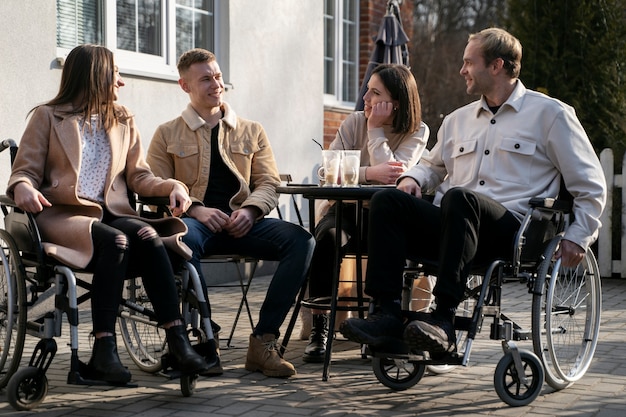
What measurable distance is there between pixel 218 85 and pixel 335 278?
1199 mm

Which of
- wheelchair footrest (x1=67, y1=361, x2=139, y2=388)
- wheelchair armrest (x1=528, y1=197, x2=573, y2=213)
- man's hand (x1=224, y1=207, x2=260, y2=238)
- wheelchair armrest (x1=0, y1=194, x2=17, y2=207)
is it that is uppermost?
wheelchair armrest (x1=0, y1=194, x2=17, y2=207)

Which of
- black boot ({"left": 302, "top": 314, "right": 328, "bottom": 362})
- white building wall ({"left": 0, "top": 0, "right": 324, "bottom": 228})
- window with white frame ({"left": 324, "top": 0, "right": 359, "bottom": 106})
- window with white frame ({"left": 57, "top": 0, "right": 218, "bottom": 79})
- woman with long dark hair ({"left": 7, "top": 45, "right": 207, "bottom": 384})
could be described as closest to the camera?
woman with long dark hair ({"left": 7, "top": 45, "right": 207, "bottom": 384})

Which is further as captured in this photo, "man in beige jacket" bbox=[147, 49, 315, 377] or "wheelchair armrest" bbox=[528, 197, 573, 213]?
"man in beige jacket" bbox=[147, 49, 315, 377]

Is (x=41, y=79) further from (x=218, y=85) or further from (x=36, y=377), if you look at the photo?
(x=36, y=377)

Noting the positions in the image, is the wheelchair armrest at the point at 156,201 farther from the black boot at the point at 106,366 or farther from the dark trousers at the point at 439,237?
the dark trousers at the point at 439,237

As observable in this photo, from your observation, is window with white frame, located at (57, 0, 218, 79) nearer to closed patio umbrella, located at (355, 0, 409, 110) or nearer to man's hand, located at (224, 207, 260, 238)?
closed patio umbrella, located at (355, 0, 409, 110)

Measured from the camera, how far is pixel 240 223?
514 centimetres

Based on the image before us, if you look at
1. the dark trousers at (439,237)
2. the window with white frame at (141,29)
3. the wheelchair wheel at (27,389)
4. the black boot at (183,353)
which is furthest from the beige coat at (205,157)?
the window with white frame at (141,29)

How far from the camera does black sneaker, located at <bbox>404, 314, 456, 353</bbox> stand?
4180 millimetres

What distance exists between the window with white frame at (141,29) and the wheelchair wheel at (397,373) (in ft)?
11.6

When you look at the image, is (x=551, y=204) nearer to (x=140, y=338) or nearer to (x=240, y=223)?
(x=240, y=223)

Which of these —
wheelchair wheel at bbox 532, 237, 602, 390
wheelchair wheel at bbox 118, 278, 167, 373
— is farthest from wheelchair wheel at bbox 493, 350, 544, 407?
wheelchair wheel at bbox 118, 278, 167, 373

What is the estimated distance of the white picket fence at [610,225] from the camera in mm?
9398

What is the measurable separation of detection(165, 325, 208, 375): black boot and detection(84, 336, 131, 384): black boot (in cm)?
23
